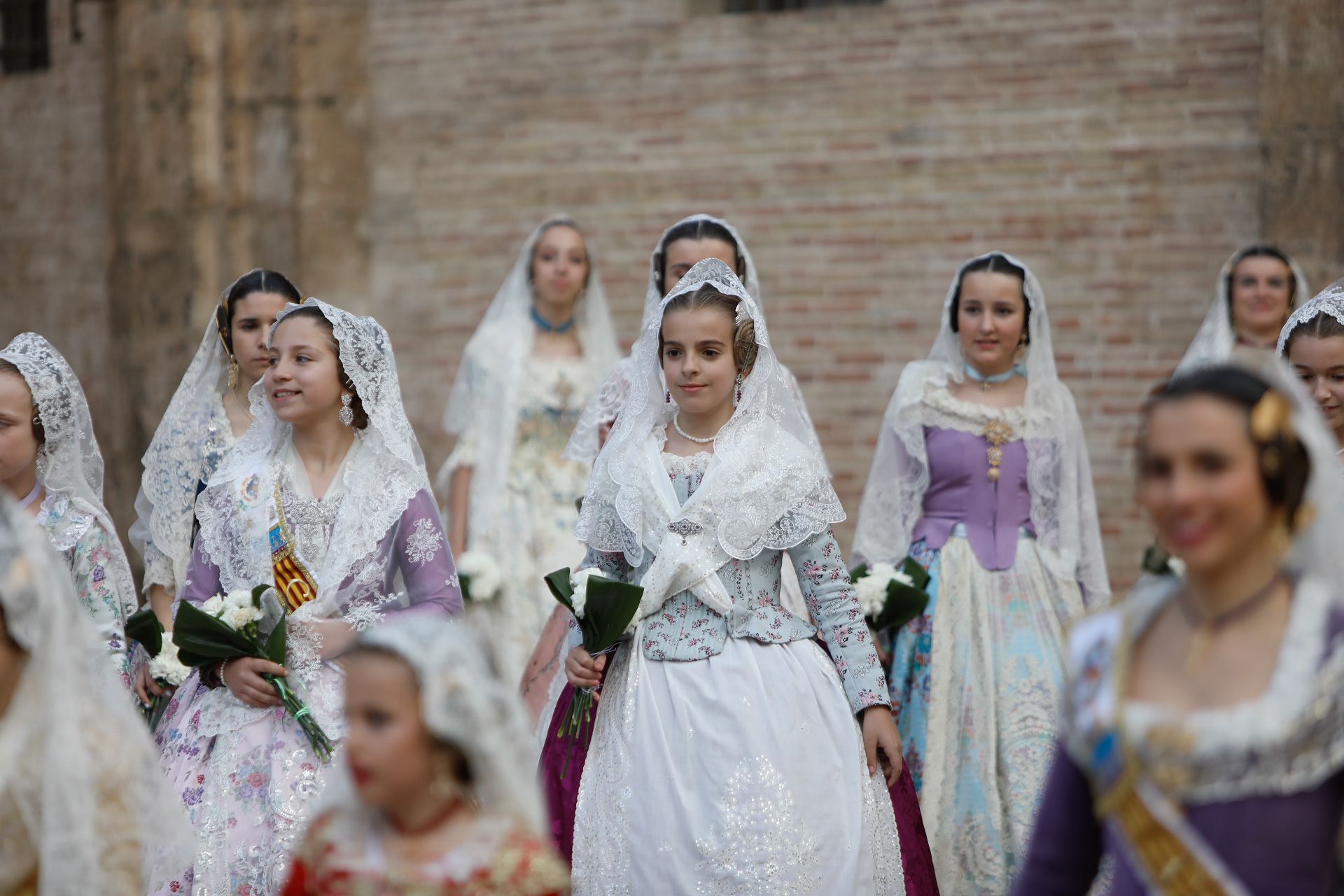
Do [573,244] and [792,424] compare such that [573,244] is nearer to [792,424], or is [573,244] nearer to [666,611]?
[792,424]

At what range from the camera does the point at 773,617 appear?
4.41 m

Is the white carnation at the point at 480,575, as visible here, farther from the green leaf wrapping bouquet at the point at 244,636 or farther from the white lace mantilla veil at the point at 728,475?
the green leaf wrapping bouquet at the point at 244,636

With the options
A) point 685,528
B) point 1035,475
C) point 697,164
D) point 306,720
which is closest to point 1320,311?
point 1035,475

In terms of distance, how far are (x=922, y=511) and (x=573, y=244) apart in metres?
2.21

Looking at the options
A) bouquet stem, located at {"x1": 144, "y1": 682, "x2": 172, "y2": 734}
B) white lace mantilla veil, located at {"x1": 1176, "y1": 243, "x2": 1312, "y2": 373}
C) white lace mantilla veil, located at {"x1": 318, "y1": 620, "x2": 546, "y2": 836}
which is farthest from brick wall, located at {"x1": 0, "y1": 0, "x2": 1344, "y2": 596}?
white lace mantilla veil, located at {"x1": 318, "y1": 620, "x2": 546, "y2": 836}

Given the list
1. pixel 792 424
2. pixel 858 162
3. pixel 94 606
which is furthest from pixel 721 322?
pixel 858 162

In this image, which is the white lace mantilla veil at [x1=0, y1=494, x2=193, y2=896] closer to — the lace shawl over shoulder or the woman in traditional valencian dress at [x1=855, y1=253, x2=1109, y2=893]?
the lace shawl over shoulder

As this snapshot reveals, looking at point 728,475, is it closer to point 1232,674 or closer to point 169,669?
point 169,669

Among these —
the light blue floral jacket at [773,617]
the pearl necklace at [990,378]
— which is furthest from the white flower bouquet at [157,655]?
the pearl necklace at [990,378]

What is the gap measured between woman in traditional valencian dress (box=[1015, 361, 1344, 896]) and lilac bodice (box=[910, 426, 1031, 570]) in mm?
3278

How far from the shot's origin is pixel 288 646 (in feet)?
14.0

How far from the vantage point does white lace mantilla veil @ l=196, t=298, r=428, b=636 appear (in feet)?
14.1

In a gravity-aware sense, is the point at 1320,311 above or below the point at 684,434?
above

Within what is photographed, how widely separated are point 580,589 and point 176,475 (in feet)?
6.04
